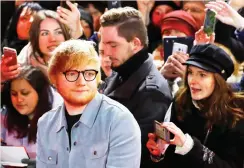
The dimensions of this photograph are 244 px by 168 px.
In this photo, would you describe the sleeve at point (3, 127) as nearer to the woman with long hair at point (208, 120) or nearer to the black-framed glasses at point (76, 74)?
the woman with long hair at point (208, 120)

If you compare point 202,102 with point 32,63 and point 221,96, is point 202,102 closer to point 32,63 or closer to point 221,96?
point 221,96

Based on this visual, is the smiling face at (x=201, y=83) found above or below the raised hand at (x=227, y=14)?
below

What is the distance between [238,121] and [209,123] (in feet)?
0.46

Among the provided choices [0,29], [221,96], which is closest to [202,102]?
[221,96]

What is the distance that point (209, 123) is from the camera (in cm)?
264

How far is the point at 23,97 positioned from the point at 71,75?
1198 millimetres

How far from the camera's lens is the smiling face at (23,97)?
332 cm

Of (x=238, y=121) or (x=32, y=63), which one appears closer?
(x=238, y=121)

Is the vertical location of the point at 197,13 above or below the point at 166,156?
above

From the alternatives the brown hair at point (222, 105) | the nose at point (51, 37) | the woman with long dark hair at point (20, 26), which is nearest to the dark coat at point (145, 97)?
the brown hair at point (222, 105)

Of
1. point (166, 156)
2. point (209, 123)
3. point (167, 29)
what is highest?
point (167, 29)

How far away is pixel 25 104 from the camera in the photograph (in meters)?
3.32

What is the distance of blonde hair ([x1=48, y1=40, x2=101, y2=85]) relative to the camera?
7.20 feet

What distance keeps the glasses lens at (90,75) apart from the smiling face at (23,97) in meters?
1.19
